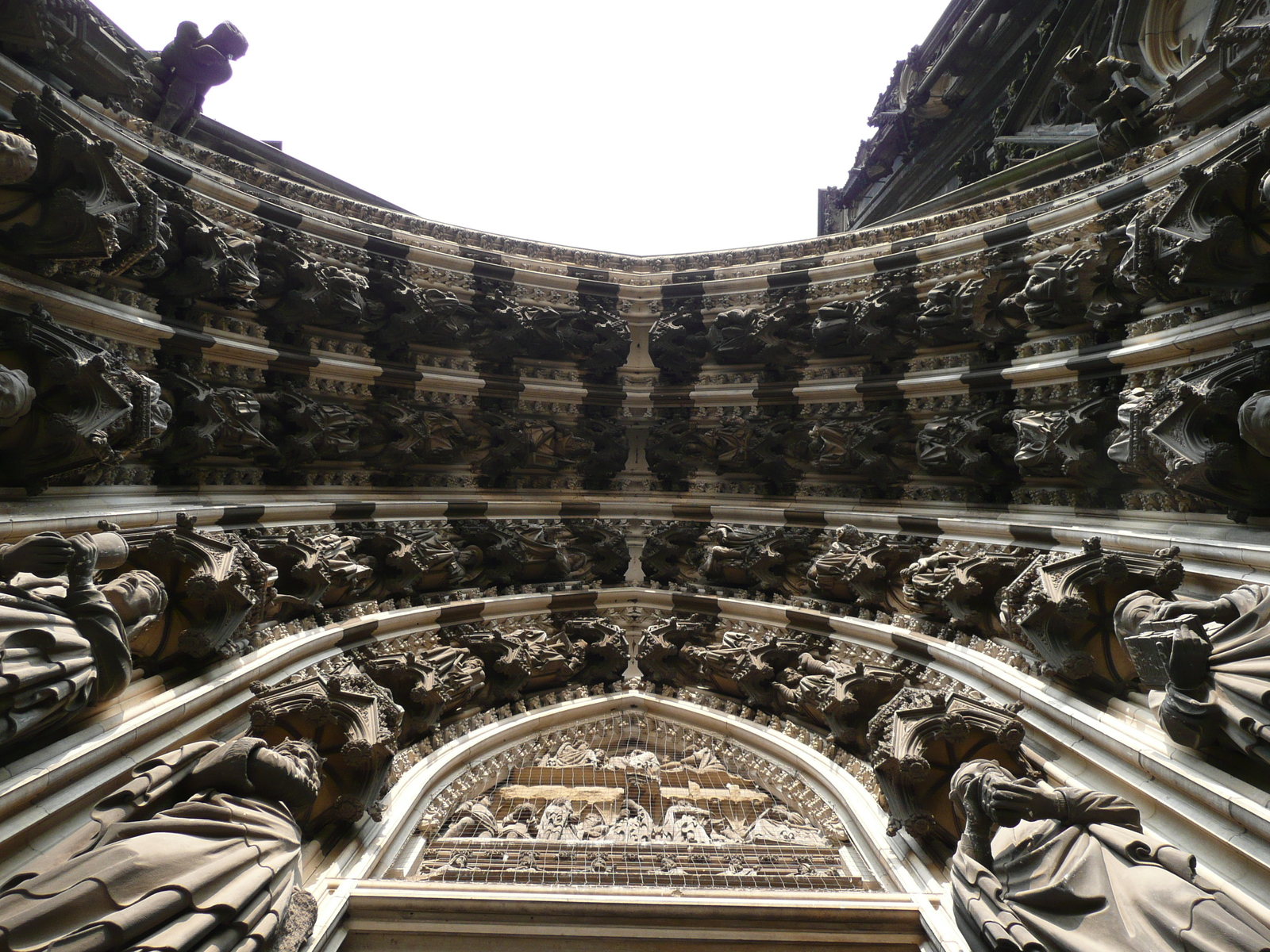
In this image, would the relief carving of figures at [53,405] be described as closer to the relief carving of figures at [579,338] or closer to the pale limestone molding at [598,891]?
the pale limestone molding at [598,891]

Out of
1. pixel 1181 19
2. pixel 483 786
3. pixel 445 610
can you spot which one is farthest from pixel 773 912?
pixel 1181 19

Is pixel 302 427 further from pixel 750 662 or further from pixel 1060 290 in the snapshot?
pixel 1060 290

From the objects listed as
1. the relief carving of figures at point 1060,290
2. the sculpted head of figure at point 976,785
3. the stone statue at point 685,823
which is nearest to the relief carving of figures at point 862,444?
the relief carving of figures at point 1060,290

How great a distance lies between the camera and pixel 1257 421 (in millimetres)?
3037

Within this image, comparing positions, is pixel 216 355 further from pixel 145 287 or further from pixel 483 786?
Result: pixel 483 786

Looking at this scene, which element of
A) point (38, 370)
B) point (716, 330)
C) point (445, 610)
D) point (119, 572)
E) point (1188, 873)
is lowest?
point (1188, 873)

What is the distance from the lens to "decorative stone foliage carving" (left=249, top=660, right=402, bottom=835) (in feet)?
11.7

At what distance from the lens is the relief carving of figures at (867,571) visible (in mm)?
5445

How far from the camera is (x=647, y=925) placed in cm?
323

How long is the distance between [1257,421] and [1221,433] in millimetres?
325

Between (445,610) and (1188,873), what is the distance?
4.70 metres

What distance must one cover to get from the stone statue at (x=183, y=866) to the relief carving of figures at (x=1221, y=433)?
419 centimetres

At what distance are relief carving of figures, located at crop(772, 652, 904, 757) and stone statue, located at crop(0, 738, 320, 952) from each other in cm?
313

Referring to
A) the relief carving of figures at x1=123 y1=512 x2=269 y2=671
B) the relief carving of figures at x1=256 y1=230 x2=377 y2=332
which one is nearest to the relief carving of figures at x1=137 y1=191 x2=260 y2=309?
the relief carving of figures at x1=256 y1=230 x2=377 y2=332
